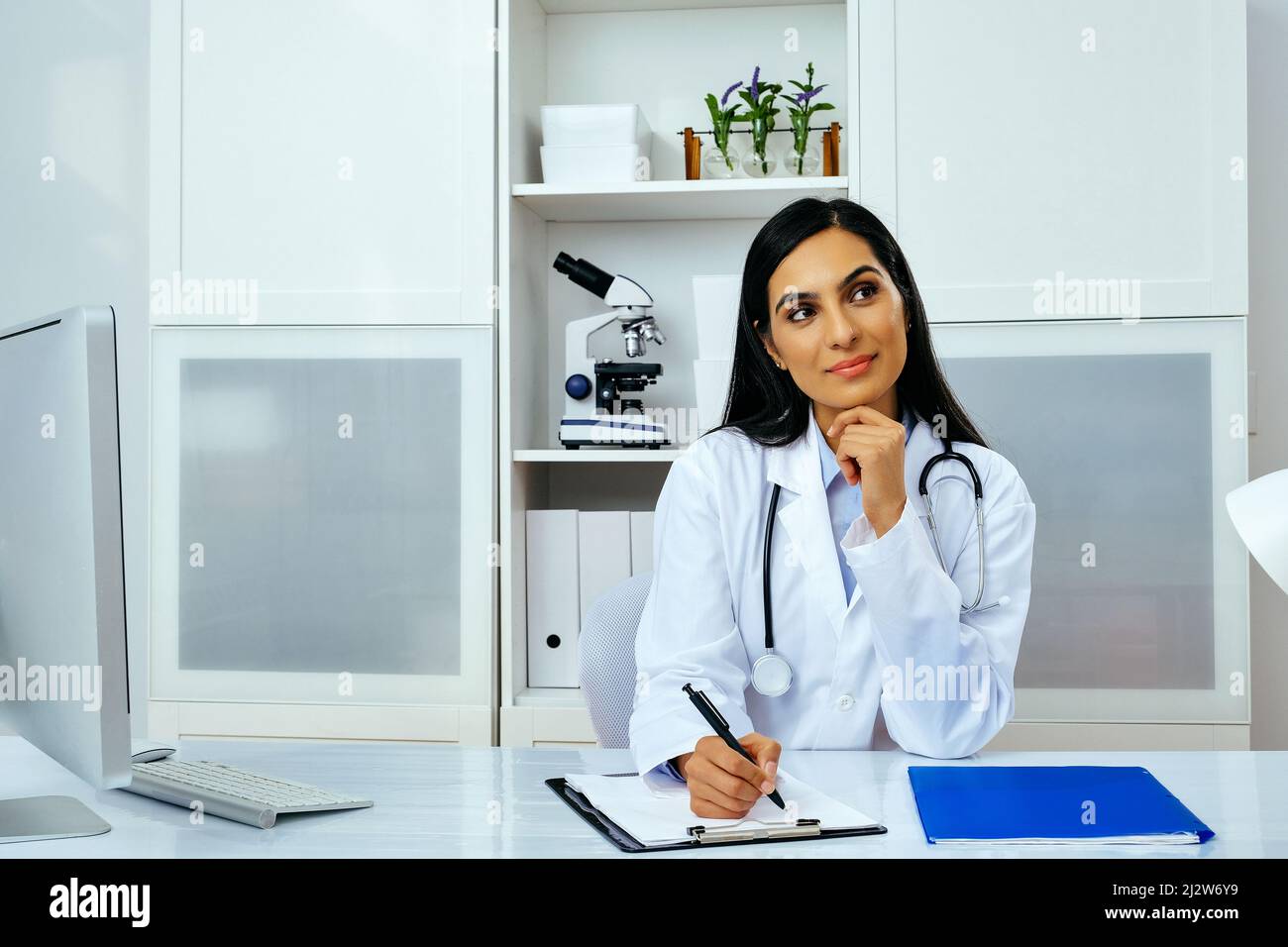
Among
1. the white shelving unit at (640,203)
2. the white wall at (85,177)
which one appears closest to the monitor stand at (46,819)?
the white shelving unit at (640,203)

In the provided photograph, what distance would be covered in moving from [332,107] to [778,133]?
1027mm

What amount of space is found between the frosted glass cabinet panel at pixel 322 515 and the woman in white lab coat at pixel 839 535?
2.70ft

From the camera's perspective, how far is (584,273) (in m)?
2.41

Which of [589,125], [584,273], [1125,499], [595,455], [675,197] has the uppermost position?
[589,125]

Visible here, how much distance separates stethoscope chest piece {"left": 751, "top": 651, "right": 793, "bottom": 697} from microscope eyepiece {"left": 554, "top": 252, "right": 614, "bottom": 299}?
4.18ft

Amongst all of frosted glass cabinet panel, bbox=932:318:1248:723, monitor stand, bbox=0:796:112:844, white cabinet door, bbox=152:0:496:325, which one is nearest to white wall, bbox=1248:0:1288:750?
frosted glass cabinet panel, bbox=932:318:1248:723

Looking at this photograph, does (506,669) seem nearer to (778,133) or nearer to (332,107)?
(332,107)

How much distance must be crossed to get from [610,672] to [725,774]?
548mm

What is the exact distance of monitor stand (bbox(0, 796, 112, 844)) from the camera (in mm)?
956

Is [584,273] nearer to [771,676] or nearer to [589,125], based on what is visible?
[589,125]

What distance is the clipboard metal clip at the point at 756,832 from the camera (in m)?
0.92

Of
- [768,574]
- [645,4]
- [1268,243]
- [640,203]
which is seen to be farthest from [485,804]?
[1268,243]

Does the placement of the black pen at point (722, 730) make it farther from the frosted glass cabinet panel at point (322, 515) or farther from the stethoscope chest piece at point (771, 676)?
the frosted glass cabinet panel at point (322, 515)
